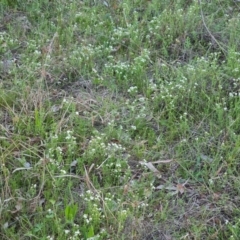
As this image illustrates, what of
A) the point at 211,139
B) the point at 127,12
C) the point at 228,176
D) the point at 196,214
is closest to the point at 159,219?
the point at 196,214

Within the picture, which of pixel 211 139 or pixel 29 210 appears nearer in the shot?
pixel 29 210

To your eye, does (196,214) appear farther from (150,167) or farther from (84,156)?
(84,156)

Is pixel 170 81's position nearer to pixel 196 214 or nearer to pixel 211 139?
pixel 211 139

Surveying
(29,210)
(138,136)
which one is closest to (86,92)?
(138,136)

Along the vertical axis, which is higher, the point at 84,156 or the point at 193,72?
the point at 193,72

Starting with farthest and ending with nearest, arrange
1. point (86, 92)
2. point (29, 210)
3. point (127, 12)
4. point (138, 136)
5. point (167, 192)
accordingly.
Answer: point (127, 12) → point (86, 92) → point (138, 136) → point (167, 192) → point (29, 210)

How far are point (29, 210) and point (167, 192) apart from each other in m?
0.81

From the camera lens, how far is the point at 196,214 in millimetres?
3068

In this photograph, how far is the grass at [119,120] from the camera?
2.97m

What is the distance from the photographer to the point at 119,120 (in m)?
3.66

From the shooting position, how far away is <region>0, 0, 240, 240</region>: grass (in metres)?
2.97

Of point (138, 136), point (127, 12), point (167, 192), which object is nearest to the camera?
point (167, 192)

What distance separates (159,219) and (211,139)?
80cm

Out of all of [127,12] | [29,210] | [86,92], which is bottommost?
[29,210]
